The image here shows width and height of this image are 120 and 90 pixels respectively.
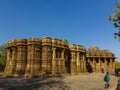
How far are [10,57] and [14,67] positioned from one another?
428 cm

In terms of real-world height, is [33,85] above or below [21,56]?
below

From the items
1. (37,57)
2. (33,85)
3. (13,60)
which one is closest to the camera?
(33,85)

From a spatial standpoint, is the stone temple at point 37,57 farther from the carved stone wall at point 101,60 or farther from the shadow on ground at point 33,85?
the carved stone wall at point 101,60

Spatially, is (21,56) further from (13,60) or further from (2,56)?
(2,56)

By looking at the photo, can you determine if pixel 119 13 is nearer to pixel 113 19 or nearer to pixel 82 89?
pixel 113 19

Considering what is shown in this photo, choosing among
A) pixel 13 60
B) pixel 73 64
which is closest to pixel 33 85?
pixel 13 60

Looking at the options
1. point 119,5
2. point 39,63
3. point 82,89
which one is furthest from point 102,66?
point 82,89

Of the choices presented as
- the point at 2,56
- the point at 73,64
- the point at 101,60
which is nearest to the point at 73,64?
the point at 73,64

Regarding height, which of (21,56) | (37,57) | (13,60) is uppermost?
(21,56)

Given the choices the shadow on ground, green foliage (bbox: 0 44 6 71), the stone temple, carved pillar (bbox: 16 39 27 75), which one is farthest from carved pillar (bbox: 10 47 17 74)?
green foliage (bbox: 0 44 6 71)

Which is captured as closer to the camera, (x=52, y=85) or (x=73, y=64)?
(x=52, y=85)

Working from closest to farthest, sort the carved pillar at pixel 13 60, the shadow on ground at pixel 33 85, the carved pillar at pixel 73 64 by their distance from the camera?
the shadow on ground at pixel 33 85 → the carved pillar at pixel 13 60 → the carved pillar at pixel 73 64

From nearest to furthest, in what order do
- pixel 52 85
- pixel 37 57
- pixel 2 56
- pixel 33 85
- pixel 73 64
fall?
pixel 33 85, pixel 52 85, pixel 37 57, pixel 73 64, pixel 2 56

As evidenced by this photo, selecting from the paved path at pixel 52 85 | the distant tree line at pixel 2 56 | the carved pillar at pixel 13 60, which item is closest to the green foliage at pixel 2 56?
the distant tree line at pixel 2 56
